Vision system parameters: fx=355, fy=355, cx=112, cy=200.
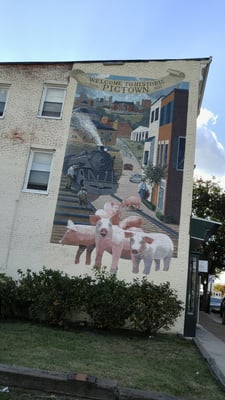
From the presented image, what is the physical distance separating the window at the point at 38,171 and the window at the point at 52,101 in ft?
6.02

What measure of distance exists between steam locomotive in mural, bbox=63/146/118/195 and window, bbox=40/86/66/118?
2278 mm

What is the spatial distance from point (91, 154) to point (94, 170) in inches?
27.4

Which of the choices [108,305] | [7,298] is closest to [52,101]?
[7,298]

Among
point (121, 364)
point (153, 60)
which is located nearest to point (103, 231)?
point (121, 364)

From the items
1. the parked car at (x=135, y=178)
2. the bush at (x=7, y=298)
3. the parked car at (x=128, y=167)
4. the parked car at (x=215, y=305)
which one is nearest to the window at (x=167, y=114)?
the parked car at (x=128, y=167)

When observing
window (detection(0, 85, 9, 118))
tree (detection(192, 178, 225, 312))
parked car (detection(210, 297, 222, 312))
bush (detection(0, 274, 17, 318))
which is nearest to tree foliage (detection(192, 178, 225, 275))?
tree (detection(192, 178, 225, 312))

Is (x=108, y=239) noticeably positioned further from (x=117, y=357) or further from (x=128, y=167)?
(x=117, y=357)

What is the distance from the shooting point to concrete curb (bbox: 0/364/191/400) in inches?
191

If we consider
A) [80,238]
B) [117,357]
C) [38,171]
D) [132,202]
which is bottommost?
[117,357]

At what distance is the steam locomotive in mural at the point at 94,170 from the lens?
13734 millimetres

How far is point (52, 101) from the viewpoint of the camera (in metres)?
15.4

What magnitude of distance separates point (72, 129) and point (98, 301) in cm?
732

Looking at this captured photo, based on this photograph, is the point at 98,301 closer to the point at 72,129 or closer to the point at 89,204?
the point at 89,204

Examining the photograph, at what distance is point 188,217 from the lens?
12969 millimetres
